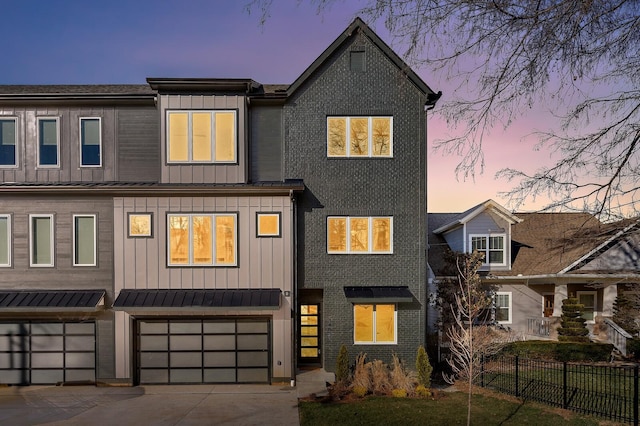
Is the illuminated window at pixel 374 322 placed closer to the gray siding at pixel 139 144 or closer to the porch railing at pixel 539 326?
the gray siding at pixel 139 144

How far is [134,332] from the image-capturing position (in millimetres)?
14094

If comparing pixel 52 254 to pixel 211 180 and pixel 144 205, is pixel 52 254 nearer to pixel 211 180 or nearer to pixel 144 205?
pixel 144 205

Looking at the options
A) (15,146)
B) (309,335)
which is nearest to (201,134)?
(15,146)

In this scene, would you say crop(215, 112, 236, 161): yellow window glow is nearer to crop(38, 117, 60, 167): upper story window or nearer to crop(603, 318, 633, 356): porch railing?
crop(38, 117, 60, 167): upper story window

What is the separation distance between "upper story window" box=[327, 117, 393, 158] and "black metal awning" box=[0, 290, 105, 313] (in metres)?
8.77

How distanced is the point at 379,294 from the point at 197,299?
18.5ft

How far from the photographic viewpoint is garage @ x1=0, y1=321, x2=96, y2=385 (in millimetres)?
14039

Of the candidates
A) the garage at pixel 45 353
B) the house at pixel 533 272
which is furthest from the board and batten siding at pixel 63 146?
the house at pixel 533 272

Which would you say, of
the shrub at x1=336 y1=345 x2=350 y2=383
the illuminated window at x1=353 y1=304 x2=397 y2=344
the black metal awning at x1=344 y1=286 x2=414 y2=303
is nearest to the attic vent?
the black metal awning at x1=344 y1=286 x2=414 y2=303

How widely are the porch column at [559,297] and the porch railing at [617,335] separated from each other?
5.73 ft

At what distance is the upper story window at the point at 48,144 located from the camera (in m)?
14.6

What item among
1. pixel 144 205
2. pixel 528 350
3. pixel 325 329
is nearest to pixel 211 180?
pixel 144 205

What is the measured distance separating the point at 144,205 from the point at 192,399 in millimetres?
6049

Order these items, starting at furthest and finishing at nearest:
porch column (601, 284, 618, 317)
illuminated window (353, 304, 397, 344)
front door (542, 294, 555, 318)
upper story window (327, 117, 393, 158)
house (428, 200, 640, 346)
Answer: front door (542, 294, 555, 318), porch column (601, 284, 618, 317), house (428, 200, 640, 346), upper story window (327, 117, 393, 158), illuminated window (353, 304, 397, 344)
